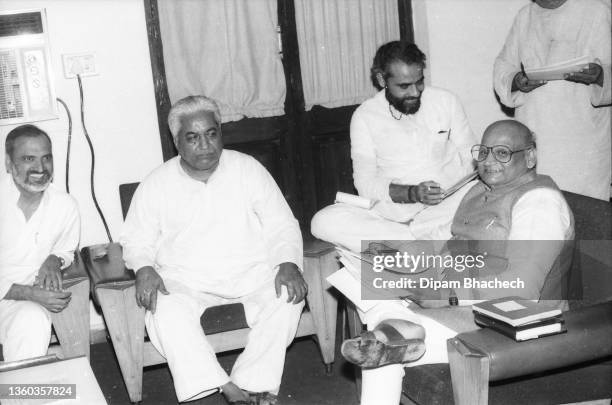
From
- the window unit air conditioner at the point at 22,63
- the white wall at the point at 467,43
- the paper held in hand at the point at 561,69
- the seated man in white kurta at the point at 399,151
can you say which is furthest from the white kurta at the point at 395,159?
the window unit air conditioner at the point at 22,63

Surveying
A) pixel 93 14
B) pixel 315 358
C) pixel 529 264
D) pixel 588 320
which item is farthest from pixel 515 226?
pixel 93 14

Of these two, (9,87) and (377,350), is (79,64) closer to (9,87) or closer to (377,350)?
(9,87)

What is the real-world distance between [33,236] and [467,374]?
209 cm

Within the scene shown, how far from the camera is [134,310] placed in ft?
9.86

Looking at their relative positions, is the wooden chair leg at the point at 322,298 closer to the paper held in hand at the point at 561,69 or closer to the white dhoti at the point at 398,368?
the white dhoti at the point at 398,368

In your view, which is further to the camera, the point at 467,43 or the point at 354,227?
the point at 467,43

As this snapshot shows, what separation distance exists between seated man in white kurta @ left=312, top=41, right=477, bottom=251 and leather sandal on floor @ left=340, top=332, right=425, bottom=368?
1.31 meters

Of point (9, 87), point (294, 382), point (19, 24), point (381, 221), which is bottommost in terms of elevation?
point (294, 382)

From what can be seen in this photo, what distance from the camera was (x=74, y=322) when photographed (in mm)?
3049

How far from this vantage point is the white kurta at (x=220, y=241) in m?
3.00

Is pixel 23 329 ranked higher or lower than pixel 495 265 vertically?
lower

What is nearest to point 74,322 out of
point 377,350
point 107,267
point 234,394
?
point 107,267

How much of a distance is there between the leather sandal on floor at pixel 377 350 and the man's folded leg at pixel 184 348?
0.92 metres

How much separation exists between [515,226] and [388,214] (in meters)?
1.27
